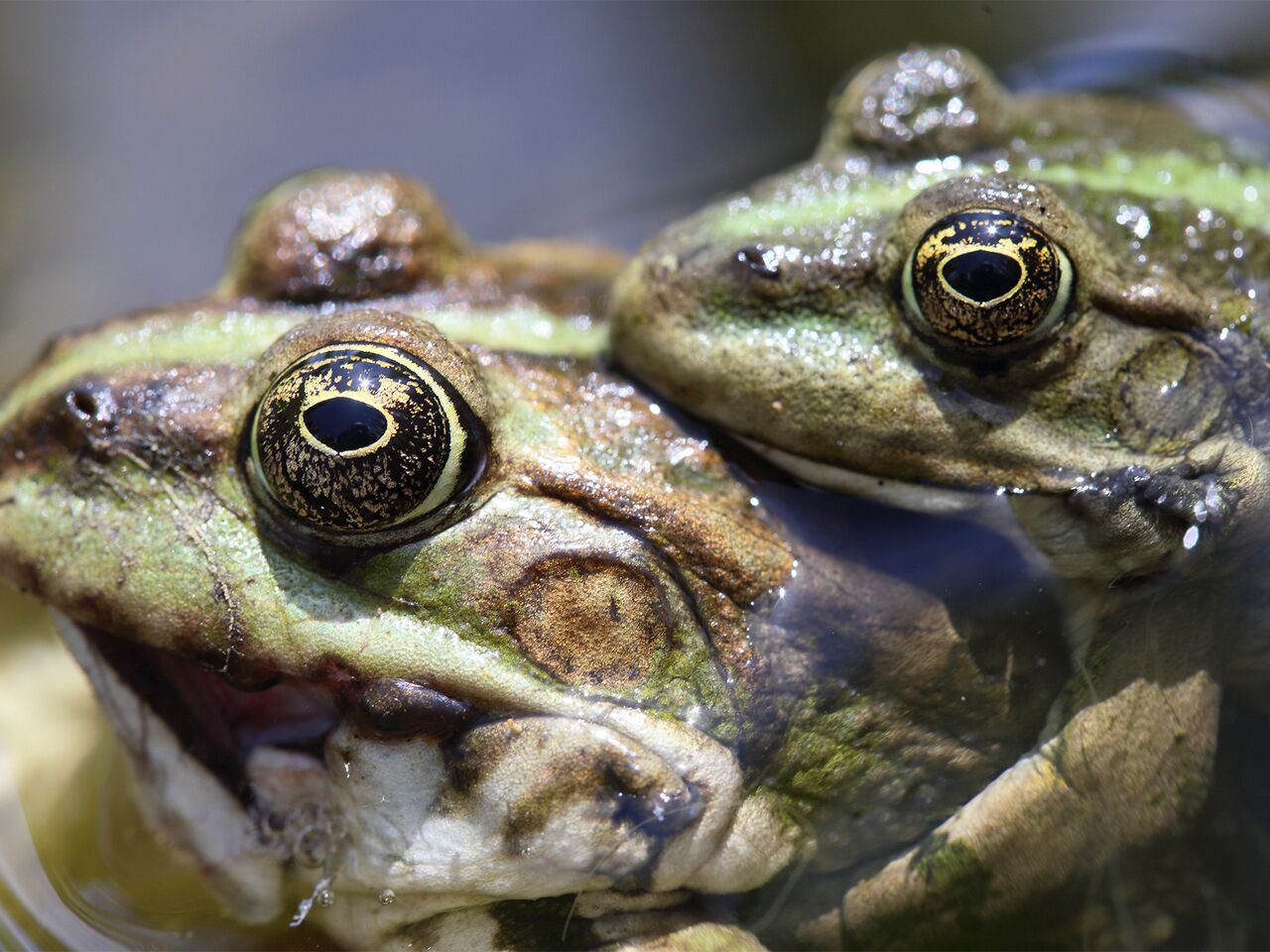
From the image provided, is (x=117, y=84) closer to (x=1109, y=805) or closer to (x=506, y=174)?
(x=506, y=174)

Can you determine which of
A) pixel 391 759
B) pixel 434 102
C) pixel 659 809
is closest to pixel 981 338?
pixel 659 809

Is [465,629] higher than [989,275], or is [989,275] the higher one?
[989,275]

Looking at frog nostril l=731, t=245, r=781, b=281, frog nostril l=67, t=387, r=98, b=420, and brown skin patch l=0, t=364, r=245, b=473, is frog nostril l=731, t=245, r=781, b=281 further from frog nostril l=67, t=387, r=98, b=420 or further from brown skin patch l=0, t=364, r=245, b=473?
frog nostril l=67, t=387, r=98, b=420

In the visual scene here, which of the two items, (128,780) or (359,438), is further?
(128,780)

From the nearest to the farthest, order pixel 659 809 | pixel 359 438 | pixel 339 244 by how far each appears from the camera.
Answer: pixel 359 438
pixel 659 809
pixel 339 244

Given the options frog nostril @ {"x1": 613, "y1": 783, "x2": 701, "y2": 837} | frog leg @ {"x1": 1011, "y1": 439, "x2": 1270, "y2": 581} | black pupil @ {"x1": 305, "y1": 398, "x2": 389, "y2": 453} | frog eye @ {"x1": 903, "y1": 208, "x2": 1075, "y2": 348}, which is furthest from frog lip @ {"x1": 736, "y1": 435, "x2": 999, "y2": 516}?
black pupil @ {"x1": 305, "y1": 398, "x2": 389, "y2": 453}

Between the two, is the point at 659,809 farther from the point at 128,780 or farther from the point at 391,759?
the point at 128,780

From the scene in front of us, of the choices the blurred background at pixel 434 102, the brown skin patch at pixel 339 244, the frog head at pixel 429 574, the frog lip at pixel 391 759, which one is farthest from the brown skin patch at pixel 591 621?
the blurred background at pixel 434 102
